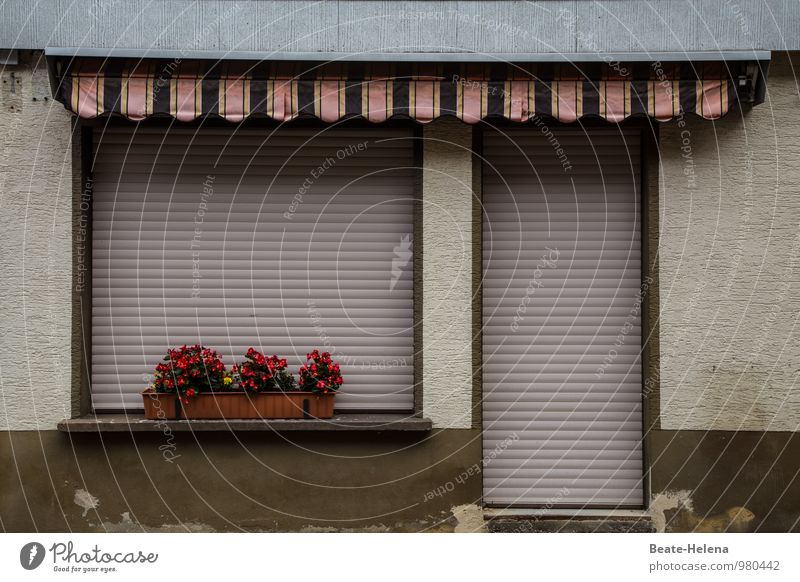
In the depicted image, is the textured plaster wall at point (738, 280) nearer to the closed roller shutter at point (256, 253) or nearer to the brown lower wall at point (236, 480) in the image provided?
the brown lower wall at point (236, 480)

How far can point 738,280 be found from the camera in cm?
798

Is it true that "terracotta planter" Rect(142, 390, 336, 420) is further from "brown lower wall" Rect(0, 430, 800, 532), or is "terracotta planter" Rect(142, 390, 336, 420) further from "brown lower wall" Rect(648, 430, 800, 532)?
Result: "brown lower wall" Rect(648, 430, 800, 532)

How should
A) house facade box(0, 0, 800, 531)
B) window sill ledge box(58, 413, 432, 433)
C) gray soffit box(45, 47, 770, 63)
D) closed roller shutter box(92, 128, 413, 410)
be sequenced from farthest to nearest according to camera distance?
closed roller shutter box(92, 128, 413, 410), window sill ledge box(58, 413, 432, 433), house facade box(0, 0, 800, 531), gray soffit box(45, 47, 770, 63)

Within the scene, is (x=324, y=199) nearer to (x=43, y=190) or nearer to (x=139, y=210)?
(x=139, y=210)

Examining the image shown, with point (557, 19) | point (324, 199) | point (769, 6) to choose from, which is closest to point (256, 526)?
point (324, 199)

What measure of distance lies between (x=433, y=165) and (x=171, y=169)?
2360 mm

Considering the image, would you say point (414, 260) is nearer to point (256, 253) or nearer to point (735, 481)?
point (256, 253)

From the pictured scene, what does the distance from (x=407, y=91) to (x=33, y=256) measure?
353 centimetres

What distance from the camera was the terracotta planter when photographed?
26.0 ft

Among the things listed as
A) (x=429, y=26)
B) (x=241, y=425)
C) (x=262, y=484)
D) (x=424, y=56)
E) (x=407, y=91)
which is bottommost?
(x=262, y=484)

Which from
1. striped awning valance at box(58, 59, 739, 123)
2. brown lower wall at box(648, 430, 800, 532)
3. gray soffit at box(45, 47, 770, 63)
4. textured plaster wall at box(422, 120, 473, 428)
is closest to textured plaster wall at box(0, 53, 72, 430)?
striped awning valance at box(58, 59, 739, 123)

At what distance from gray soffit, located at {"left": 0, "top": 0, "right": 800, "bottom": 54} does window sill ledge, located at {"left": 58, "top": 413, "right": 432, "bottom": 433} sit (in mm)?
3199

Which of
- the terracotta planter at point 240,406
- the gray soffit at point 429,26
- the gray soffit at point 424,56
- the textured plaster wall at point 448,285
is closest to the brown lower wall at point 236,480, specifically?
the terracotta planter at point 240,406

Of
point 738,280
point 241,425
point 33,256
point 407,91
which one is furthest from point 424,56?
point 33,256
